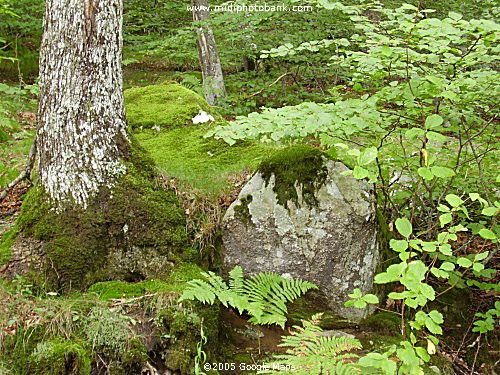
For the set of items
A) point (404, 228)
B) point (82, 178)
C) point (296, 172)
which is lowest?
point (296, 172)

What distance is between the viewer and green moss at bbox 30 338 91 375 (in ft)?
9.46

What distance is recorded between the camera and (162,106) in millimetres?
6203

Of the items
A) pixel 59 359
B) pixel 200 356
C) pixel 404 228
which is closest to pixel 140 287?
pixel 200 356

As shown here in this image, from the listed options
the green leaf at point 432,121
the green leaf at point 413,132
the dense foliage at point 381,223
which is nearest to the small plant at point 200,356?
the dense foliage at point 381,223

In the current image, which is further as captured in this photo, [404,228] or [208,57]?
[208,57]

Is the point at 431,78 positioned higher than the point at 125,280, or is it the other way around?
the point at 431,78

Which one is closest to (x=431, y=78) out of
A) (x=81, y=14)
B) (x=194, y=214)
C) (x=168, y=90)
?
(x=194, y=214)

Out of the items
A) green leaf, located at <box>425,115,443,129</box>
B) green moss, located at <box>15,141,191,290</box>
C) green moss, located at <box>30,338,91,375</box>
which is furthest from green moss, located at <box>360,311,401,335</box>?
green moss, located at <box>30,338,91,375</box>

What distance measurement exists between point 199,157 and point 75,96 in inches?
71.4

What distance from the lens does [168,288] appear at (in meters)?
3.53

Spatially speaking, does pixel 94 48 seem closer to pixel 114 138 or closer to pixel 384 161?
pixel 114 138

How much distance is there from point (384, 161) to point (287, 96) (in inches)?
219

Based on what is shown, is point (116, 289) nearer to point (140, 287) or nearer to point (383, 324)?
point (140, 287)

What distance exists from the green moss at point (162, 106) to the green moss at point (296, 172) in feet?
6.33
